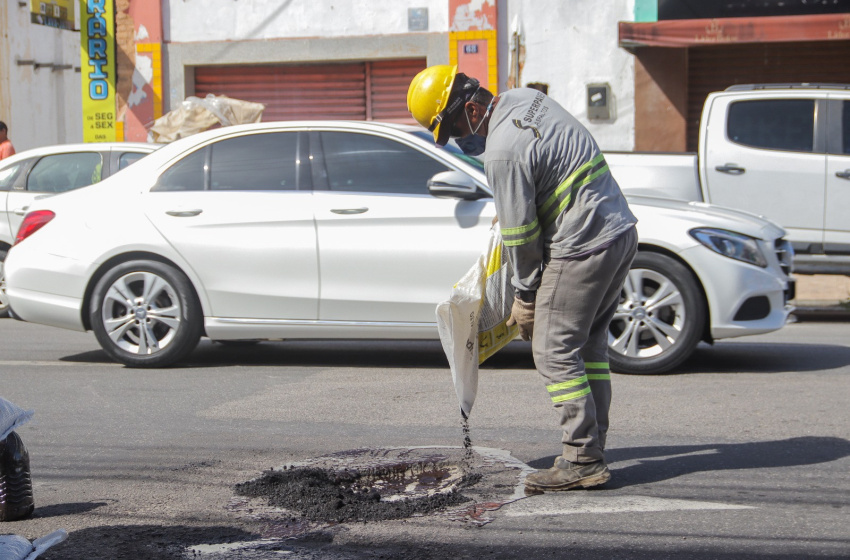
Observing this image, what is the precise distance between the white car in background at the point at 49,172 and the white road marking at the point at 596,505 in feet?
23.6

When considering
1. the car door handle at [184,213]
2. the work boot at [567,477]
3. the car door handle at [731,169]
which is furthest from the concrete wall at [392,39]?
the work boot at [567,477]

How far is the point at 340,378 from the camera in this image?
694 cm

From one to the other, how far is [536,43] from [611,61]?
1111mm

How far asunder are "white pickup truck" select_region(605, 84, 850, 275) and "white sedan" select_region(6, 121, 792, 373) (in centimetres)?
300

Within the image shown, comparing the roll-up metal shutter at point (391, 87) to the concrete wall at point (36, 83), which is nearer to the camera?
the roll-up metal shutter at point (391, 87)

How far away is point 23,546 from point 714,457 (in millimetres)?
2944

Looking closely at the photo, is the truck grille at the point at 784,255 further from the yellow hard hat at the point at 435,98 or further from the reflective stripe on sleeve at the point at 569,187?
the yellow hard hat at the point at 435,98

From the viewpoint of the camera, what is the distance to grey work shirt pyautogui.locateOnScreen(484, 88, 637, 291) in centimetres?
406

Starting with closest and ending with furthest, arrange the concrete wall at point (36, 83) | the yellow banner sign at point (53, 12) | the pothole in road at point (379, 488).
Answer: the pothole in road at point (379, 488) < the yellow banner sign at point (53, 12) < the concrete wall at point (36, 83)

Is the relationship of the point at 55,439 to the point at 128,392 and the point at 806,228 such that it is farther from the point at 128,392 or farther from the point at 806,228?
the point at 806,228

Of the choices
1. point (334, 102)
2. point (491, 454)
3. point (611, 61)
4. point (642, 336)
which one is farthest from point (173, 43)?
point (491, 454)

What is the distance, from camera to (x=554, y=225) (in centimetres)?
421

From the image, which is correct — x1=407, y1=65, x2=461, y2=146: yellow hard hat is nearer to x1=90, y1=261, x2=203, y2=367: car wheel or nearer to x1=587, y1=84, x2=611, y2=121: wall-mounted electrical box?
x1=90, y1=261, x2=203, y2=367: car wheel

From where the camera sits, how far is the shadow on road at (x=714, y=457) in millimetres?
4512
